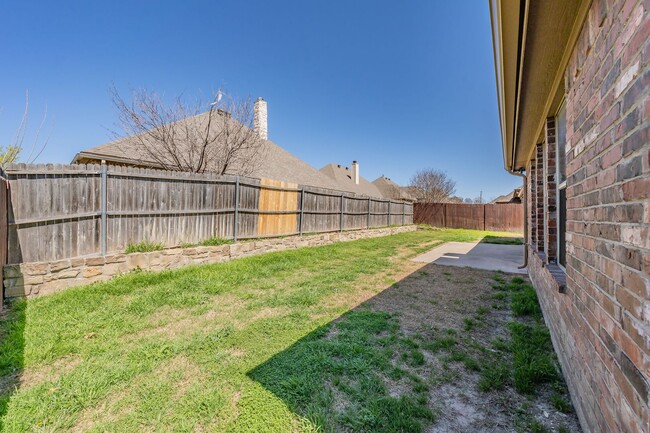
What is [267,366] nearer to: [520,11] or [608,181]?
[608,181]

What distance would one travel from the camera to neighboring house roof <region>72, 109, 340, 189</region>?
841 cm

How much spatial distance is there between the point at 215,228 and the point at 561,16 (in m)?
6.41

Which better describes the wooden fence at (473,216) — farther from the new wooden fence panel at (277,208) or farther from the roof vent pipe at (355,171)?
the new wooden fence panel at (277,208)

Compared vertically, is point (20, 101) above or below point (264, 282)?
above

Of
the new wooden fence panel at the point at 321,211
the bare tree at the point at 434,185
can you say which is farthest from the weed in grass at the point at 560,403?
the bare tree at the point at 434,185

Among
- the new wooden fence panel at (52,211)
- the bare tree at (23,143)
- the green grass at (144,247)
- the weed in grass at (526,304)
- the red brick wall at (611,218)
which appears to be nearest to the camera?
the red brick wall at (611,218)

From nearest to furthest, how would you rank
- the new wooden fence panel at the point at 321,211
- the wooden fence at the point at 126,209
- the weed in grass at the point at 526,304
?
1. the weed in grass at the point at 526,304
2. the wooden fence at the point at 126,209
3. the new wooden fence panel at the point at 321,211

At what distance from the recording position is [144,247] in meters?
5.13

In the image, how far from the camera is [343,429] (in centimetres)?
170

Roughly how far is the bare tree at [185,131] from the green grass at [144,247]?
3488 mm

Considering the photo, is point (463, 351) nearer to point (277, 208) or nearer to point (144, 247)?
point (144, 247)

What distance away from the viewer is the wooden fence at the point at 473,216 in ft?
58.4

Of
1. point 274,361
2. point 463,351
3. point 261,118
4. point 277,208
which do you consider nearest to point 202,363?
point 274,361

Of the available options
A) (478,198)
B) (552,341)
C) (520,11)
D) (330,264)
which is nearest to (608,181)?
(520,11)
